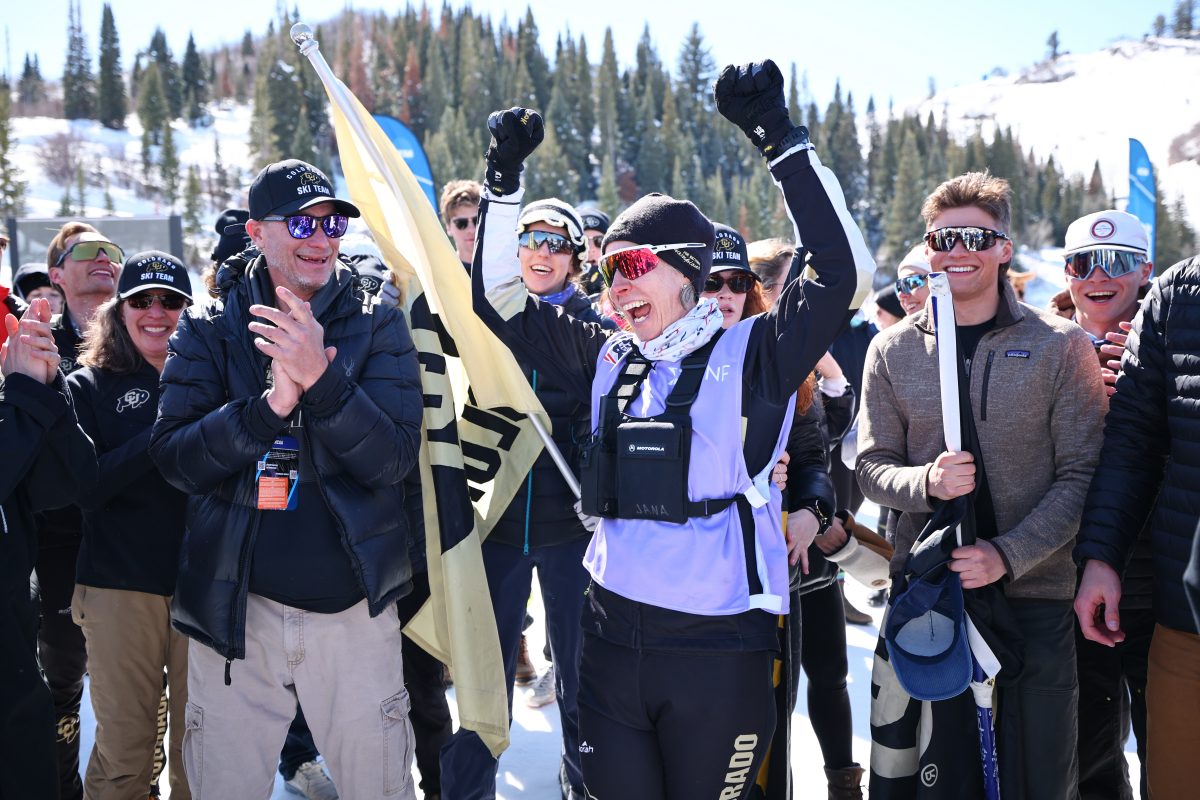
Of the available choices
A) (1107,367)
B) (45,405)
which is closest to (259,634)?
(45,405)

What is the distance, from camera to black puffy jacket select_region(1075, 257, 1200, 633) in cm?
278

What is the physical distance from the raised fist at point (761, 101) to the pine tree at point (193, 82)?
119 m

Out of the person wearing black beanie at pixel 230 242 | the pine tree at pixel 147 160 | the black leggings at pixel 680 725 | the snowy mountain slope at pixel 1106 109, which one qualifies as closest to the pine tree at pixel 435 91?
the pine tree at pixel 147 160

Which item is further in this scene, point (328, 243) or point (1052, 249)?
point (1052, 249)

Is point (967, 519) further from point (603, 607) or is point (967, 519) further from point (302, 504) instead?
point (302, 504)

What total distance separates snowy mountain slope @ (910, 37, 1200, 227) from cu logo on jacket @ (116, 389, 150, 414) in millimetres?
142418

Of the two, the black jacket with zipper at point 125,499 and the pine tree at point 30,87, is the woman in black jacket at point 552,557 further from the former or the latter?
the pine tree at point 30,87

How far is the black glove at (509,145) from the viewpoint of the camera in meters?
3.01

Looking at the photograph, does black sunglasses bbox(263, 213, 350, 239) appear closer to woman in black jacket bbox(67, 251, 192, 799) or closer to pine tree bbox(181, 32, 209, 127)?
woman in black jacket bbox(67, 251, 192, 799)

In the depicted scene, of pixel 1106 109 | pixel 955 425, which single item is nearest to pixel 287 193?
pixel 955 425

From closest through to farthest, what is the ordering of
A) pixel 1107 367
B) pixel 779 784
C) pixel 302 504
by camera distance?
pixel 302 504 < pixel 779 784 < pixel 1107 367

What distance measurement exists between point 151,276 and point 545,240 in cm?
156

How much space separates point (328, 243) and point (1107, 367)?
282 centimetres

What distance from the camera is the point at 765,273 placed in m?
4.50
